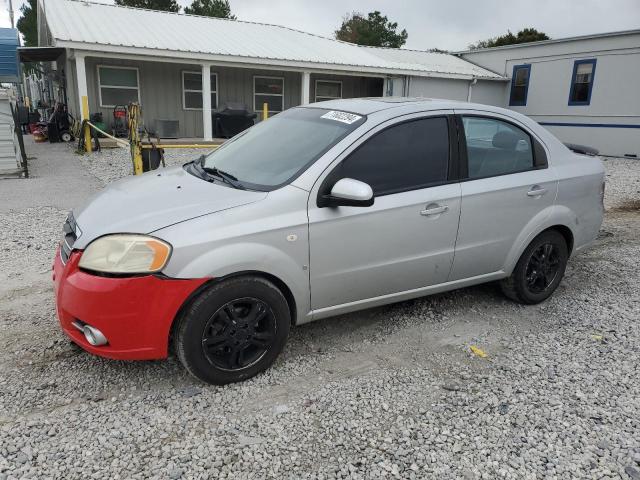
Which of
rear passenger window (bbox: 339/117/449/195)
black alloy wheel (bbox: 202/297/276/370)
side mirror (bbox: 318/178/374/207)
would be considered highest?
rear passenger window (bbox: 339/117/449/195)

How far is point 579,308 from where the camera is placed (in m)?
4.27

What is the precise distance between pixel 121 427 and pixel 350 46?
20.5 meters

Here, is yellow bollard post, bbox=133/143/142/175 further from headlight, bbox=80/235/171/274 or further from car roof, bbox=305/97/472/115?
headlight, bbox=80/235/171/274

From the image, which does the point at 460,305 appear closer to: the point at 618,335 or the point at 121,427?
the point at 618,335

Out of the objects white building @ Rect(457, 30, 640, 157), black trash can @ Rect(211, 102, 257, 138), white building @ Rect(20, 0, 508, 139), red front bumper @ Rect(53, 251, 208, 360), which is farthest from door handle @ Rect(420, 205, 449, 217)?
white building @ Rect(457, 30, 640, 157)

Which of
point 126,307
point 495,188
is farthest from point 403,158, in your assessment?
point 126,307

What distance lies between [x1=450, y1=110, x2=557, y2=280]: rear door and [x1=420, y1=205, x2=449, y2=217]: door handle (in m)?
0.17

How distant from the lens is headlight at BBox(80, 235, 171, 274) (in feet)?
8.66

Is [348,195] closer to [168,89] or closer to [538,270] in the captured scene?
[538,270]

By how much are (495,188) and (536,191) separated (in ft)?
1.47

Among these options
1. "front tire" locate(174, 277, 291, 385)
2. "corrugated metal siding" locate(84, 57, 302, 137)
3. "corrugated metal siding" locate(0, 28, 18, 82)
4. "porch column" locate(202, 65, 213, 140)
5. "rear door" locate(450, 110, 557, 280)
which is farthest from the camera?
"corrugated metal siding" locate(84, 57, 302, 137)

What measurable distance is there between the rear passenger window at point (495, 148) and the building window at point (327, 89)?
55.7ft

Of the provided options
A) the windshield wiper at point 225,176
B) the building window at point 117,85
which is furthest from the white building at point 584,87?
the windshield wiper at point 225,176

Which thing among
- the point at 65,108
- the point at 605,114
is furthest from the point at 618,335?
the point at 65,108
